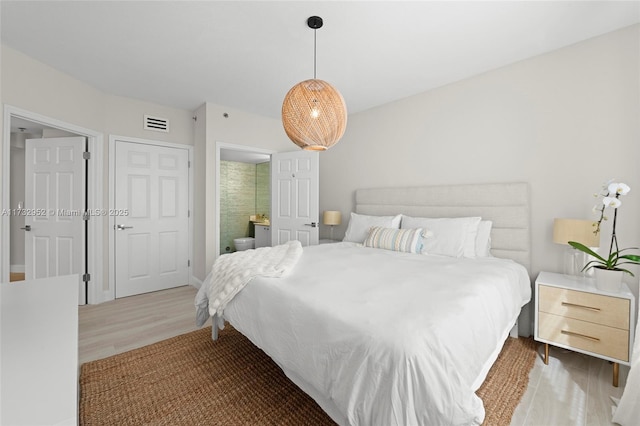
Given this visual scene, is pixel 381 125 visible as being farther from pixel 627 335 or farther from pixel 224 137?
pixel 627 335

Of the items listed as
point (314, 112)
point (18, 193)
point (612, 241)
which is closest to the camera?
point (314, 112)

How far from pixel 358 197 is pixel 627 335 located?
2859 mm

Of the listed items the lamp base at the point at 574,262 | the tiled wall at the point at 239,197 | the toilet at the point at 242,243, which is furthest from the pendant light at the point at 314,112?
the tiled wall at the point at 239,197

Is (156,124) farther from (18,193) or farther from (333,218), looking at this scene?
(18,193)

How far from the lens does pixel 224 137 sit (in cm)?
398

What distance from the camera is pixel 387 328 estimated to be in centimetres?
116

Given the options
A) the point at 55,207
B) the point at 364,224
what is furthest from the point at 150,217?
the point at 364,224

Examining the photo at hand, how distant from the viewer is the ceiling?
78.1 inches

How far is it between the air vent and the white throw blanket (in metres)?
2.59

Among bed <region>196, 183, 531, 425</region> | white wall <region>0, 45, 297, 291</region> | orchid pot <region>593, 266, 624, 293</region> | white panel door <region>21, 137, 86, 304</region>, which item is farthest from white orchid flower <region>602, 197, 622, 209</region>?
white panel door <region>21, 137, 86, 304</region>

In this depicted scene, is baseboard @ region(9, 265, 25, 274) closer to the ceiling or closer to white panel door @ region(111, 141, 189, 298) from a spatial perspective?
white panel door @ region(111, 141, 189, 298)

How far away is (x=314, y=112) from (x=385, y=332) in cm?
132

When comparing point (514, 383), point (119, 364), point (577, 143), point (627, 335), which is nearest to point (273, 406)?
point (119, 364)

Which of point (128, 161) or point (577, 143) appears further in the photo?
point (128, 161)
